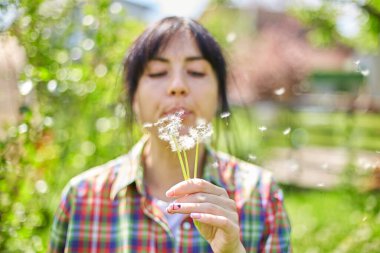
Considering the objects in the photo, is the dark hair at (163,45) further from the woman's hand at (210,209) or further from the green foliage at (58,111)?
the woman's hand at (210,209)

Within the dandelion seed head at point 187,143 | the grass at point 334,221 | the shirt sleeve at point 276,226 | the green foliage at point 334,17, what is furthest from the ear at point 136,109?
the green foliage at point 334,17

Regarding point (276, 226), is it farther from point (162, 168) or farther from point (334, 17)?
point (334, 17)

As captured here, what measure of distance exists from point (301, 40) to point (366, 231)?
15.8m

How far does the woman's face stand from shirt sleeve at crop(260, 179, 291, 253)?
32 centimetres

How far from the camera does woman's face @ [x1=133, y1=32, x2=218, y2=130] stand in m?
1.54

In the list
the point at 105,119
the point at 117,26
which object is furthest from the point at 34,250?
the point at 117,26

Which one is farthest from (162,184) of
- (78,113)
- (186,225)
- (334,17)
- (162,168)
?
(334,17)

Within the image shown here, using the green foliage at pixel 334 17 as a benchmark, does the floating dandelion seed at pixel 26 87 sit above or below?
below

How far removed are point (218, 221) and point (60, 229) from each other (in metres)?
0.72

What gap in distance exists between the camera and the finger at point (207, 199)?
113 cm

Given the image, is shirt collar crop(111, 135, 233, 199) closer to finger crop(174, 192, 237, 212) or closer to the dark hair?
the dark hair

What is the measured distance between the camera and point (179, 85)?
1516 mm

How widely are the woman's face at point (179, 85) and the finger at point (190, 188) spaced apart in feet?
1.32

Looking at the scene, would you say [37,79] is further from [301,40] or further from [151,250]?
[301,40]
